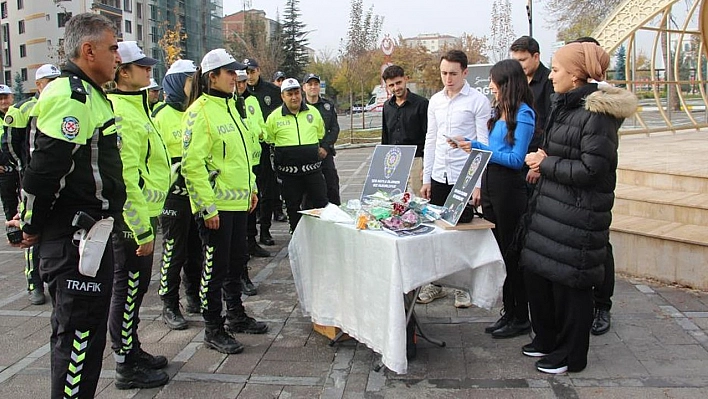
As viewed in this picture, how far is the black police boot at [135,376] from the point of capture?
3752mm

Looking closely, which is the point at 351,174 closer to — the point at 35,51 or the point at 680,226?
the point at 680,226

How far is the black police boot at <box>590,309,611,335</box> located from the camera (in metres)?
4.40

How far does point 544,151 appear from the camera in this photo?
12.7 feet

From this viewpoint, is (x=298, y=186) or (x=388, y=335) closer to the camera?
(x=388, y=335)

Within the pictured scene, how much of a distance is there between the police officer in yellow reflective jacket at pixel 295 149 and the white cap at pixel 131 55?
2725 millimetres

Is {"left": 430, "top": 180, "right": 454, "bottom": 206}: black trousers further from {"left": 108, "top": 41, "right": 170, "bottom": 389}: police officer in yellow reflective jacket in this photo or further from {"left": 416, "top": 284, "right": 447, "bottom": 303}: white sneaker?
{"left": 108, "top": 41, "right": 170, "bottom": 389}: police officer in yellow reflective jacket

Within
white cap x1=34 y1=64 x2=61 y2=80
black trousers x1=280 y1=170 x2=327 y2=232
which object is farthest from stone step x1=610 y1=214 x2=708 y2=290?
white cap x1=34 y1=64 x2=61 y2=80

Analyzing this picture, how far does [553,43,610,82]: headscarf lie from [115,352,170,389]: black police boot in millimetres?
3132

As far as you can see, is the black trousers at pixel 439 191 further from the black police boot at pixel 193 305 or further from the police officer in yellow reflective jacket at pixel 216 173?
the black police boot at pixel 193 305

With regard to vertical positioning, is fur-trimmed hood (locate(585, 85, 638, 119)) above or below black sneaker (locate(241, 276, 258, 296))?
above

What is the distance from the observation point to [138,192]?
3523 millimetres

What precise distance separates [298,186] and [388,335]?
332cm

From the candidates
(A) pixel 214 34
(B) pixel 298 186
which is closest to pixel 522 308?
(B) pixel 298 186

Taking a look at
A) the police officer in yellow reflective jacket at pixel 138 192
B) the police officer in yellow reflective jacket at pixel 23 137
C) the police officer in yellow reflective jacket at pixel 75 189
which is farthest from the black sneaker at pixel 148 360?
the police officer in yellow reflective jacket at pixel 23 137
